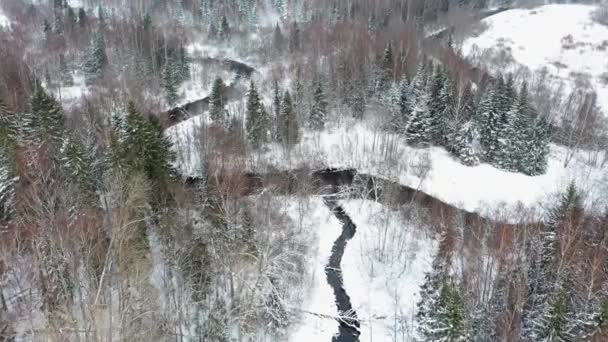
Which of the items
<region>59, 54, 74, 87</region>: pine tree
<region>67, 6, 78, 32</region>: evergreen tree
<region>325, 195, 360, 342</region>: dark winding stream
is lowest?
<region>325, 195, 360, 342</region>: dark winding stream

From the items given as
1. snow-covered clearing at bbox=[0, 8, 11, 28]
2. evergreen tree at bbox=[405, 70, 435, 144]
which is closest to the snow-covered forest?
evergreen tree at bbox=[405, 70, 435, 144]

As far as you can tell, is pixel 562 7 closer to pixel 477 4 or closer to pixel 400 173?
pixel 477 4

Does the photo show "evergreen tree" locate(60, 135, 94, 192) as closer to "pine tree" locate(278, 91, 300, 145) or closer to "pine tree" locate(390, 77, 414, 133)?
"pine tree" locate(278, 91, 300, 145)

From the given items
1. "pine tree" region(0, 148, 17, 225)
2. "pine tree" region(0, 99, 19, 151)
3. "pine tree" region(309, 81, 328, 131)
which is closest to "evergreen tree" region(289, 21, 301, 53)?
"pine tree" region(309, 81, 328, 131)

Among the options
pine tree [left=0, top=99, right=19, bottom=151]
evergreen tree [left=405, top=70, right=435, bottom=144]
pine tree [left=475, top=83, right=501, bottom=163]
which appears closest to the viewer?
pine tree [left=0, top=99, right=19, bottom=151]

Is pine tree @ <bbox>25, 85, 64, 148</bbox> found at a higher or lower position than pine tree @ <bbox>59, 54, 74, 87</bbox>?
higher

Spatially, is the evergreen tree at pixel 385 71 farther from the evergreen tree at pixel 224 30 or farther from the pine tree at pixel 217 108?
the evergreen tree at pixel 224 30

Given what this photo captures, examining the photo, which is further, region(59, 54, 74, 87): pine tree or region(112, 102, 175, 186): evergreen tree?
region(59, 54, 74, 87): pine tree

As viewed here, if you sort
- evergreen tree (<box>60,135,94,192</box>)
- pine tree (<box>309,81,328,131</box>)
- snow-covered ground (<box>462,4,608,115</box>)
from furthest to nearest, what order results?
snow-covered ground (<box>462,4,608,115</box>)
pine tree (<box>309,81,328,131</box>)
evergreen tree (<box>60,135,94,192</box>)
